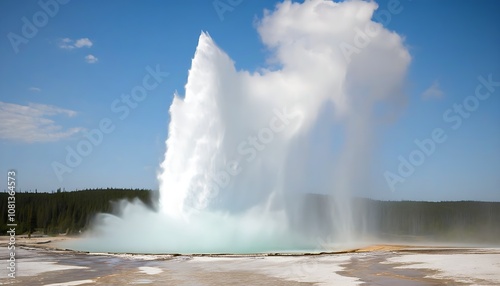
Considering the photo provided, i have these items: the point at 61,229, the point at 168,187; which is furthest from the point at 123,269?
the point at 61,229

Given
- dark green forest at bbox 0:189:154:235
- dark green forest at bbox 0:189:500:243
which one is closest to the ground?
dark green forest at bbox 0:189:500:243

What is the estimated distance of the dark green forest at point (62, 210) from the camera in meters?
77.2

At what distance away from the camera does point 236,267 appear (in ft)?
72.1

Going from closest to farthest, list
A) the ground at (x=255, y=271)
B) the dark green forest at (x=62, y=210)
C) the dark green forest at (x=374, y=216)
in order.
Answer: the ground at (x=255, y=271)
the dark green forest at (x=374, y=216)
the dark green forest at (x=62, y=210)

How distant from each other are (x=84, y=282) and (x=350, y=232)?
32628 mm

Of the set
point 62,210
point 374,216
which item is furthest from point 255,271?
point 62,210

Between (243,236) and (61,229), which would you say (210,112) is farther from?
(61,229)

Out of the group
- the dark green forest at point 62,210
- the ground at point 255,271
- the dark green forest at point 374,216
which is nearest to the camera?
the ground at point 255,271

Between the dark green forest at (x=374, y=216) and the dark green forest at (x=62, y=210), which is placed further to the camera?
the dark green forest at (x=62, y=210)

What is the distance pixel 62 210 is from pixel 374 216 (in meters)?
61.4

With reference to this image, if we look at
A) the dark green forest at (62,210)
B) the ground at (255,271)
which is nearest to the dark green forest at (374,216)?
the dark green forest at (62,210)

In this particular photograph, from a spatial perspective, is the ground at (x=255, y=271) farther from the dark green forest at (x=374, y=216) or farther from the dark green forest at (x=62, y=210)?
the dark green forest at (x=62, y=210)

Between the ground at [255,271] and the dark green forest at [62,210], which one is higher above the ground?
the dark green forest at [62,210]

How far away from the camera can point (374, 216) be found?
221ft
